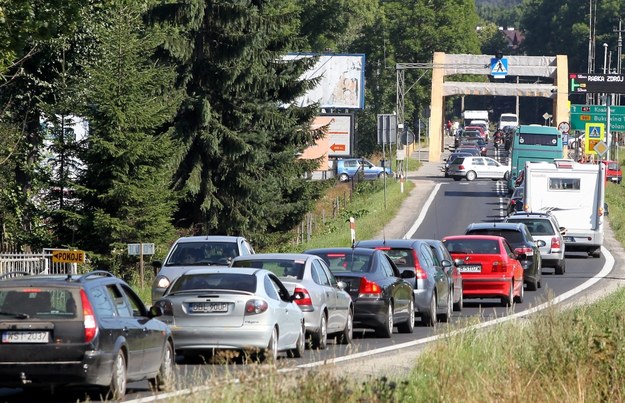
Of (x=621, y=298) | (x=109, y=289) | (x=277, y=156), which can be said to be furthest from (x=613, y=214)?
(x=109, y=289)

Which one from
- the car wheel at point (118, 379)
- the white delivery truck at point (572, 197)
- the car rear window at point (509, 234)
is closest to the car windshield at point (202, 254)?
the car rear window at point (509, 234)

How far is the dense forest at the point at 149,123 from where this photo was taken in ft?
113

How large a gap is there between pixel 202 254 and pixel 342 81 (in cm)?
6212

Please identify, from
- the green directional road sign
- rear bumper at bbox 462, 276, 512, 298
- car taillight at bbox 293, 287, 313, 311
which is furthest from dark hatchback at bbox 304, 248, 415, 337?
the green directional road sign

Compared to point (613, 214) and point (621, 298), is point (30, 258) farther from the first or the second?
point (613, 214)

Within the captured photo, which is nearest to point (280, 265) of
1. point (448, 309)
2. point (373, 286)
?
point (373, 286)

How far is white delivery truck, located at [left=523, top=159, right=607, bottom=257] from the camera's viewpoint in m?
44.9

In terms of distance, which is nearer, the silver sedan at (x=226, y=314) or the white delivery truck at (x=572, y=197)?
the silver sedan at (x=226, y=314)

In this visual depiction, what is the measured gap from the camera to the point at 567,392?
11.1 metres

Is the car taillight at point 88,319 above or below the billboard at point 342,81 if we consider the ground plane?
below

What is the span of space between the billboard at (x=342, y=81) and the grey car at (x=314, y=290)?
2567 inches

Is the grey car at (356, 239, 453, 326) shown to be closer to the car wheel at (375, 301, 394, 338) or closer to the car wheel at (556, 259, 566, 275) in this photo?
the car wheel at (375, 301, 394, 338)

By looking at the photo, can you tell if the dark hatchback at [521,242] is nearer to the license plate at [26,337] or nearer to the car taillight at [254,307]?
the car taillight at [254,307]

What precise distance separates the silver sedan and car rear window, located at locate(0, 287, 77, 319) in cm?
356
